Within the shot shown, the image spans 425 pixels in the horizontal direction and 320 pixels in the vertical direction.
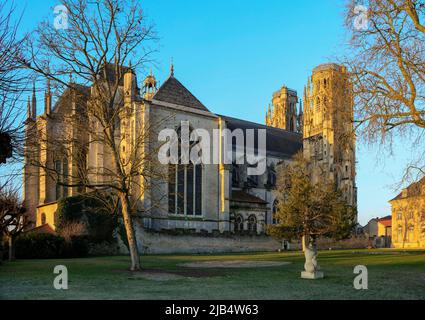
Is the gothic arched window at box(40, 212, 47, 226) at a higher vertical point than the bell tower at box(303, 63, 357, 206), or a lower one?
lower

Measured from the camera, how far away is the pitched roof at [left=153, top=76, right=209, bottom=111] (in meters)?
46.1

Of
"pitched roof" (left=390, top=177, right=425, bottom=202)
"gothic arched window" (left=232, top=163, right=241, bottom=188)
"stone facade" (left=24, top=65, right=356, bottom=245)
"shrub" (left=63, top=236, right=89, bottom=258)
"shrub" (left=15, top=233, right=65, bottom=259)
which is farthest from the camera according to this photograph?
"gothic arched window" (left=232, top=163, right=241, bottom=188)

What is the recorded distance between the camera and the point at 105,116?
21.1 m

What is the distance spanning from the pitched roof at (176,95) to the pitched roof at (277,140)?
44.5ft

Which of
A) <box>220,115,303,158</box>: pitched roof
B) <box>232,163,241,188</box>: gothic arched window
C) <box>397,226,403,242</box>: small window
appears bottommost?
<box>397,226,403,242</box>: small window

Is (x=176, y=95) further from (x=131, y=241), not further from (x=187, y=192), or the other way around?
(x=131, y=241)

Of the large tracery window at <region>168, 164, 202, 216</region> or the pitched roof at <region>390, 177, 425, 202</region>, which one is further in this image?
the large tracery window at <region>168, 164, 202, 216</region>

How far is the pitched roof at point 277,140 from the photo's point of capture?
6482cm

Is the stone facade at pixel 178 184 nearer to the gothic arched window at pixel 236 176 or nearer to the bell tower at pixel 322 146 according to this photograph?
the gothic arched window at pixel 236 176

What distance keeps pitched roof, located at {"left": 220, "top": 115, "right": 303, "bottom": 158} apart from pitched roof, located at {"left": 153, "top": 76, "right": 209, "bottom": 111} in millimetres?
13557

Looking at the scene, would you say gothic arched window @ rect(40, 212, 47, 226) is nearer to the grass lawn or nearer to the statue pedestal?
the grass lawn

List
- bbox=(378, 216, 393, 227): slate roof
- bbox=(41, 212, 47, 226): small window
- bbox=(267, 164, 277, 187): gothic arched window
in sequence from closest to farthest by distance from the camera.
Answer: bbox=(41, 212, 47, 226): small window < bbox=(267, 164, 277, 187): gothic arched window < bbox=(378, 216, 393, 227): slate roof

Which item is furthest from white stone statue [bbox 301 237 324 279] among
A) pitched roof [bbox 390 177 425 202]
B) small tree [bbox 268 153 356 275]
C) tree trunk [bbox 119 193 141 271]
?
small tree [bbox 268 153 356 275]

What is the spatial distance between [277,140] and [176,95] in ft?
85.5
